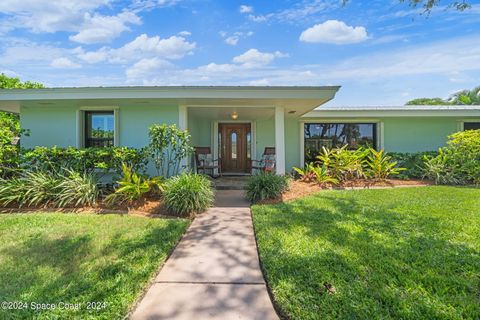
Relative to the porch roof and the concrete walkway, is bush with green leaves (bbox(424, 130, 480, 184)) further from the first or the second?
the concrete walkway

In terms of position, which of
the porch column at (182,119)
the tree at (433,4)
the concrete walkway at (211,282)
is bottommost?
the concrete walkway at (211,282)

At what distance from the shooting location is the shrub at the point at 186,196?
16.1ft

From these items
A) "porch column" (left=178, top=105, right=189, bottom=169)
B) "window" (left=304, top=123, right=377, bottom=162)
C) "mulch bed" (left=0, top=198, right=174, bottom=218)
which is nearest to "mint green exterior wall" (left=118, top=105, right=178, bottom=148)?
"porch column" (left=178, top=105, right=189, bottom=169)

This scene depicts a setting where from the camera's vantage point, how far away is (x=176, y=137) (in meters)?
6.05

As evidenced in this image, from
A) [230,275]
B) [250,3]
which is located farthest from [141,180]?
[250,3]

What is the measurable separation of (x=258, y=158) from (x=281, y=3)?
556 cm

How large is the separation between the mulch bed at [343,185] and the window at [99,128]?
5.18 meters

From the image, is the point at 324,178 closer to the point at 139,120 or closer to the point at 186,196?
the point at 186,196

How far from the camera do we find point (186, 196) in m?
4.97

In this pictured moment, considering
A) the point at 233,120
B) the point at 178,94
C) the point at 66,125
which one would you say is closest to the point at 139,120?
the point at 178,94

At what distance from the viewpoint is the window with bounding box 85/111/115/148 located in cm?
732

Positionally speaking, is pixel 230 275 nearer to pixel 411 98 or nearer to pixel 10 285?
pixel 10 285

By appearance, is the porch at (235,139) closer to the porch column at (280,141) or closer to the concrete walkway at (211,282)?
the porch column at (280,141)

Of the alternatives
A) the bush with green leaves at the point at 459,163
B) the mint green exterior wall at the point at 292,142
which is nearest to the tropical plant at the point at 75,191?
the mint green exterior wall at the point at 292,142
